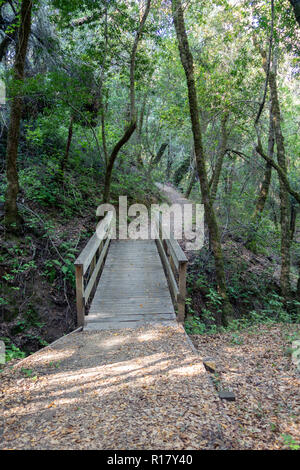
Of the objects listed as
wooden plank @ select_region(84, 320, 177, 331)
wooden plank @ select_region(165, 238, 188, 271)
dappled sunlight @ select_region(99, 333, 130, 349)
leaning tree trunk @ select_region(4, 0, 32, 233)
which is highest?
leaning tree trunk @ select_region(4, 0, 32, 233)

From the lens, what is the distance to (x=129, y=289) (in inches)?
241

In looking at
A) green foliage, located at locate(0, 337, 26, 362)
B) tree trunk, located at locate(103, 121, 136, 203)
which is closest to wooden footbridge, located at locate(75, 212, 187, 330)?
green foliage, located at locate(0, 337, 26, 362)

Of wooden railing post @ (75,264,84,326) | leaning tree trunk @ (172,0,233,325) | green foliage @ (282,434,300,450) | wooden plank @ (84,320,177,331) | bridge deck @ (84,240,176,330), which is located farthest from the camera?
leaning tree trunk @ (172,0,233,325)

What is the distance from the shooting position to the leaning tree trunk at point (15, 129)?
589 cm

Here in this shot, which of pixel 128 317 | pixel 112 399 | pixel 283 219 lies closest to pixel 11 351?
pixel 128 317

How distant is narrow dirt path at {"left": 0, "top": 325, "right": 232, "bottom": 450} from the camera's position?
7.46 feet

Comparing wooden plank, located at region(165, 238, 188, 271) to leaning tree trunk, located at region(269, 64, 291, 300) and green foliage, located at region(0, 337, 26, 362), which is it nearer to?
green foliage, located at region(0, 337, 26, 362)

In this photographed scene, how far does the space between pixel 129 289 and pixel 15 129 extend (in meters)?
4.22

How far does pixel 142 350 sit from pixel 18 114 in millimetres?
5495

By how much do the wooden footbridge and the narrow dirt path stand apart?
75 cm

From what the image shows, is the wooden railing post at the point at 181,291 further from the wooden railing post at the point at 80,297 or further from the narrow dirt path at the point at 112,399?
the wooden railing post at the point at 80,297

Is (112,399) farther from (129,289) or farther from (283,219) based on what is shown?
(283,219)
